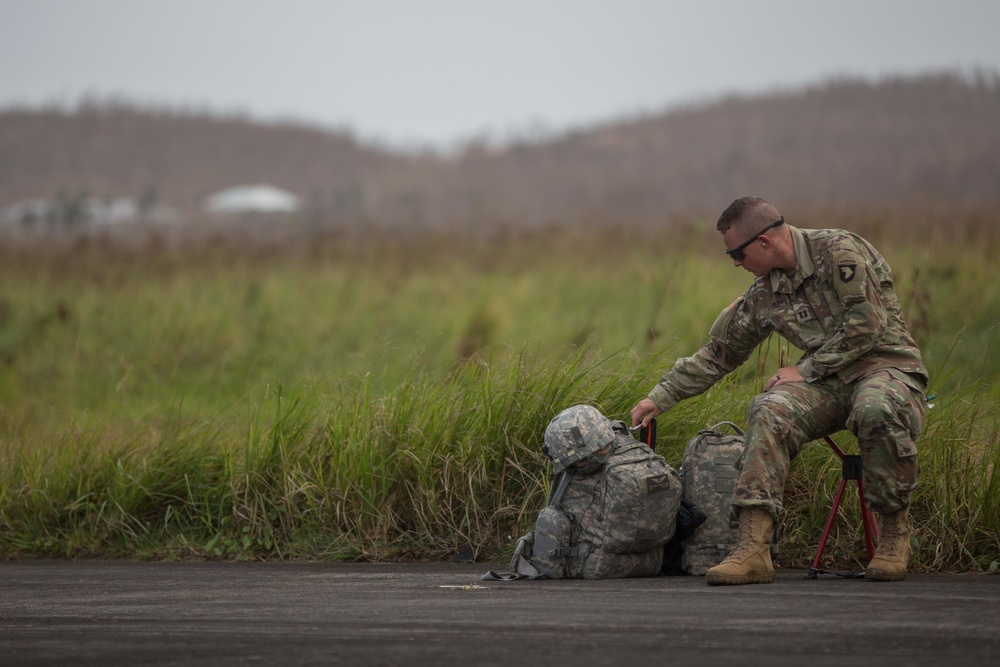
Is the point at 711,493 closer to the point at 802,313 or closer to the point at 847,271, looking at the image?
the point at 802,313

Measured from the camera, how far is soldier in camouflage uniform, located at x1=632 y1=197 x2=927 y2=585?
5660 millimetres

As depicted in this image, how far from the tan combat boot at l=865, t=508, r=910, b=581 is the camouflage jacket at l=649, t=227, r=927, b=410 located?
0.64m

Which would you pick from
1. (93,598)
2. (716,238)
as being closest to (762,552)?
(93,598)

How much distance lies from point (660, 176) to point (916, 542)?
4660 cm

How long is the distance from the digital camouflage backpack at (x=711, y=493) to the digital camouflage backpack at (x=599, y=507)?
0.15 metres

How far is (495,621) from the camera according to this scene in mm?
4902

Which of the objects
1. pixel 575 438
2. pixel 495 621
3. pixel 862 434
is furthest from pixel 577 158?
pixel 495 621

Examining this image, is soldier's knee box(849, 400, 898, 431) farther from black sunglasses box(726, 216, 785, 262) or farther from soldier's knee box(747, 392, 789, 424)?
black sunglasses box(726, 216, 785, 262)

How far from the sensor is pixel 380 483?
25.0 feet

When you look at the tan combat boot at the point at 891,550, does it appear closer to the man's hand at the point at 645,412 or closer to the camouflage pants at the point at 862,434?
the camouflage pants at the point at 862,434

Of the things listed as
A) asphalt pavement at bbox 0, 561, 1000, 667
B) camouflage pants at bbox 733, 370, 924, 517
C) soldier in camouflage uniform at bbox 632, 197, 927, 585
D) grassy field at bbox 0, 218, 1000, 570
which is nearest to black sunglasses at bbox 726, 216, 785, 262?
soldier in camouflage uniform at bbox 632, 197, 927, 585

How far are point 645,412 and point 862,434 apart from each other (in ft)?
3.84

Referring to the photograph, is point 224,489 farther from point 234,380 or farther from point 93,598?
point 234,380

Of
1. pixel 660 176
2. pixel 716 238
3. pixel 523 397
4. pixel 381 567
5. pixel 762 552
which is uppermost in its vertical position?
pixel 660 176
